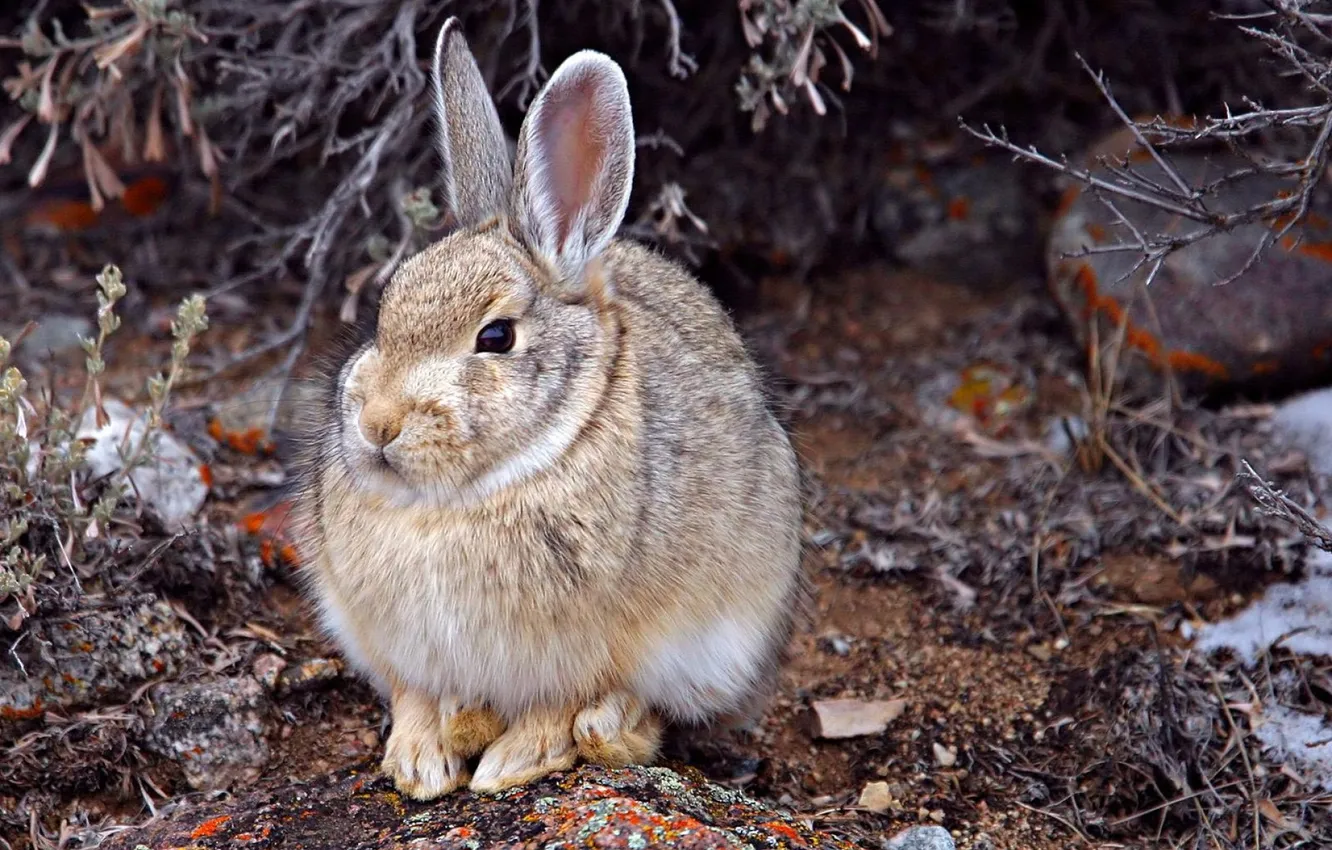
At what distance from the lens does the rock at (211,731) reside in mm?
4297

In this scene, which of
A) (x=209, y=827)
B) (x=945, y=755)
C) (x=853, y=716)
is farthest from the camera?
(x=853, y=716)

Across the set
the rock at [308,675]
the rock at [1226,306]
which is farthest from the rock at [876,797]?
the rock at [1226,306]

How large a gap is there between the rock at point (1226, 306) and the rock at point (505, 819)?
9.56ft

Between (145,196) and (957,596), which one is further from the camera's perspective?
(145,196)

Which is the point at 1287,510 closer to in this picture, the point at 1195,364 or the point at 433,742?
the point at 1195,364

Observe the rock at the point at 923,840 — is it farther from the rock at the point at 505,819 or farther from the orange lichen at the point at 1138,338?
the orange lichen at the point at 1138,338

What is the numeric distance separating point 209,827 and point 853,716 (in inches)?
83.0

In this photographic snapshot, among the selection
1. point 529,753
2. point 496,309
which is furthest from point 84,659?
point 496,309

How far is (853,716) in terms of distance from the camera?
4.82 m

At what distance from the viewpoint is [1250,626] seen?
4.92 meters

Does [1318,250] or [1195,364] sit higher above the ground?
[1318,250]

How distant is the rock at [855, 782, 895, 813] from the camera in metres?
4.42

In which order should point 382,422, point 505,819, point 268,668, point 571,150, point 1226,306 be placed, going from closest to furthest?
point 382,422
point 505,819
point 571,150
point 268,668
point 1226,306

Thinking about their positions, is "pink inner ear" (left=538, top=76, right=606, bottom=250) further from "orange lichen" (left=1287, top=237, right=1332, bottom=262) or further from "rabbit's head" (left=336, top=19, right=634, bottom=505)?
"orange lichen" (left=1287, top=237, right=1332, bottom=262)
